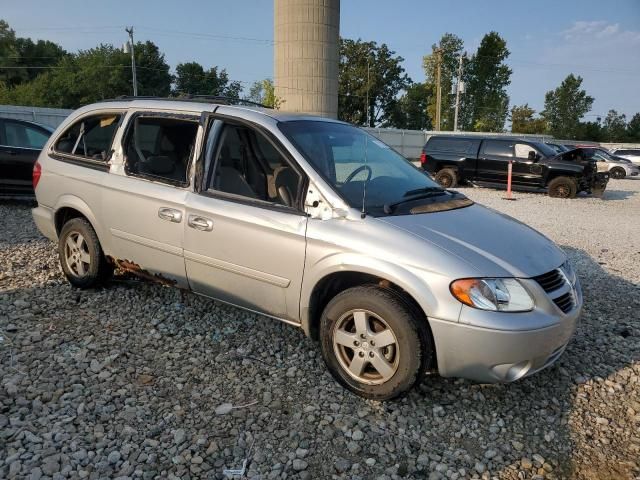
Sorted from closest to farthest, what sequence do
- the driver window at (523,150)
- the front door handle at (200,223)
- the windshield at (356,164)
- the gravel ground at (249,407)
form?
the gravel ground at (249,407), the windshield at (356,164), the front door handle at (200,223), the driver window at (523,150)

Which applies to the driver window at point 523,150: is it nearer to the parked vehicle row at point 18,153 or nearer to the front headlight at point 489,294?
the parked vehicle row at point 18,153

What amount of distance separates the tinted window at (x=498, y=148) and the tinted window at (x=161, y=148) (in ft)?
45.0

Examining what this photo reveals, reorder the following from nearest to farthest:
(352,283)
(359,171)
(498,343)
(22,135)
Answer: (498,343)
(352,283)
(359,171)
(22,135)

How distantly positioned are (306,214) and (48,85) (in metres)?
70.5

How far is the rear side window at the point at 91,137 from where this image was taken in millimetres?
4547

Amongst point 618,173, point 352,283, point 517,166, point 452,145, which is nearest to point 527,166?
point 517,166

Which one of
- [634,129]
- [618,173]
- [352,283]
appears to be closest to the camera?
[352,283]

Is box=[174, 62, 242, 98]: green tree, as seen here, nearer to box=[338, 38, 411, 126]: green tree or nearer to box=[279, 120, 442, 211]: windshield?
box=[338, 38, 411, 126]: green tree

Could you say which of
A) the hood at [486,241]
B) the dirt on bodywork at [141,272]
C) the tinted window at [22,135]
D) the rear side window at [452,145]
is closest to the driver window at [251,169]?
the hood at [486,241]

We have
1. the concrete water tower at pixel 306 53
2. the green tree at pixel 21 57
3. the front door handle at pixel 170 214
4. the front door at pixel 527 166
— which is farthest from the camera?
the green tree at pixel 21 57

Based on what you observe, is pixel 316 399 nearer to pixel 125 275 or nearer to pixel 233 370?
pixel 233 370

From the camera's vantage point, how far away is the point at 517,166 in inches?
618

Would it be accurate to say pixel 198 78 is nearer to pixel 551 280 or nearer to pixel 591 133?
pixel 591 133

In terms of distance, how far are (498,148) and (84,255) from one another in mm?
14104
